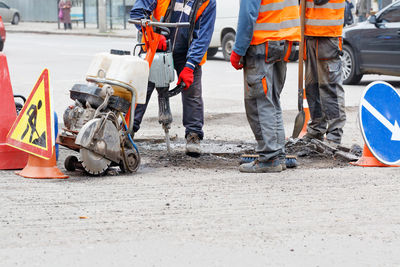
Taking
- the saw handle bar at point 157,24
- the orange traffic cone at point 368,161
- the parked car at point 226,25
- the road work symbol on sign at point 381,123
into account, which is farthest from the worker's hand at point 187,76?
the parked car at point 226,25

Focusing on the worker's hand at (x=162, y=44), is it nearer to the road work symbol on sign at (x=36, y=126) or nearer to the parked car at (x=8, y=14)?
the road work symbol on sign at (x=36, y=126)

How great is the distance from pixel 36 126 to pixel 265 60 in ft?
6.55

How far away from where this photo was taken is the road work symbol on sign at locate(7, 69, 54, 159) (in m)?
5.96

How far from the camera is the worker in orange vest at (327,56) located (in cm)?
740

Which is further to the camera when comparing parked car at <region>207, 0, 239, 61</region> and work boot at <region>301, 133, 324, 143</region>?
parked car at <region>207, 0, 239, 61</region>

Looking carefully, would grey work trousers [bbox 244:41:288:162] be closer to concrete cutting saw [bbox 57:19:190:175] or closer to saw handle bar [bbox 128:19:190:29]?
saw handle bar [bbox 128:19:190:29]

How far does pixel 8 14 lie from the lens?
4119 cm

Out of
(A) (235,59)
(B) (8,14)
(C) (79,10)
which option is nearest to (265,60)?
(A) (235,59)

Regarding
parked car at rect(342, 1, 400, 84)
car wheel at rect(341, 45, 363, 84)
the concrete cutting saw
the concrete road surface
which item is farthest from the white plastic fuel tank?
car wheel at rect(341, 45, 363, 84)

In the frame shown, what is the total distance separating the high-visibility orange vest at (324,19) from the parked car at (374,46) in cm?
586

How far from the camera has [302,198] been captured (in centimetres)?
536

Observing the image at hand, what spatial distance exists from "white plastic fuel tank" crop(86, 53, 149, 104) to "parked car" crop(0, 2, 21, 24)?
120ft

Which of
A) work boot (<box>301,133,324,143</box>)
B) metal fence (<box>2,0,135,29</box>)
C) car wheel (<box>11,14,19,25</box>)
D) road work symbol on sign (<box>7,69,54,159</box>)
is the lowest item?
car wheel (<box>11,14,19,25</box>)

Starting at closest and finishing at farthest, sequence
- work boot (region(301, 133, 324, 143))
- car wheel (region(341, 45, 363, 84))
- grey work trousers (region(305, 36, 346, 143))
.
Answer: grey work trousers (region(305, 36, 346, 143)) < work boot (region(301, 133, 324, 143)) < car wheel (region(341, 45, 363, 84))
